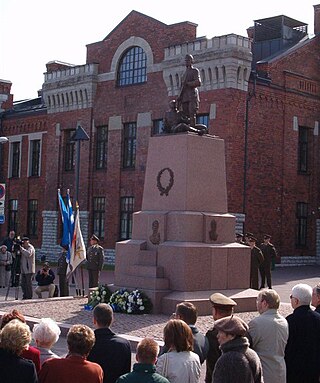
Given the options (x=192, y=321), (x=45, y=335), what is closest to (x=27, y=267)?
(x=192, y=321)

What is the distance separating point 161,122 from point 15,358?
3079 centimetres

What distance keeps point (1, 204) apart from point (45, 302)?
4.23 m

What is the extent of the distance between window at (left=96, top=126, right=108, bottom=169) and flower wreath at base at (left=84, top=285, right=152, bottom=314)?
2334cm

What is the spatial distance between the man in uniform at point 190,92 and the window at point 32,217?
2798 centimetres

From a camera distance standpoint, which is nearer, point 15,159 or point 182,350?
point 182,350

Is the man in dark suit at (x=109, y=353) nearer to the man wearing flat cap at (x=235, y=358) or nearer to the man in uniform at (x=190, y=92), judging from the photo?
the man wearing flat cap at (x=235, y=358)

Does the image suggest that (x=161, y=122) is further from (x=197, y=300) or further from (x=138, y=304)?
(x=197, y=300)

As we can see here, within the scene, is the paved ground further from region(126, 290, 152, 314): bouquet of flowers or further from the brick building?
the brick building

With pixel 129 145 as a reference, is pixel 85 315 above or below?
below

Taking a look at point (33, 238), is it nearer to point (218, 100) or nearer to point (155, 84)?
point (155, 84)

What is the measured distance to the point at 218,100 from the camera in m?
32.4

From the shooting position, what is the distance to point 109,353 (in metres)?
6.18

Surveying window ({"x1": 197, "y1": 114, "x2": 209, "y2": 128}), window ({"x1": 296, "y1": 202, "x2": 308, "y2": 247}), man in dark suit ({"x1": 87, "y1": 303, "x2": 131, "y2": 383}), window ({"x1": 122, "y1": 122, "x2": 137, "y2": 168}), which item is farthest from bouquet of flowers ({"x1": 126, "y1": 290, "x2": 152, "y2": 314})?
window ({"x1": 122, "y1": 122, "x2": 137, "y2": 168})

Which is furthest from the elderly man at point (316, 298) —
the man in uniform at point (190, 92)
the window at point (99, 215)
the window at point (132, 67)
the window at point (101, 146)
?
the window at point (101, 146)
